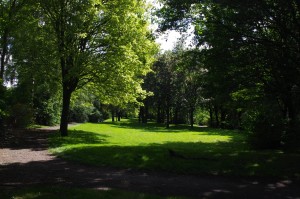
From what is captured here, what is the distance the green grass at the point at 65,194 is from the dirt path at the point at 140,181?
2.44 ft

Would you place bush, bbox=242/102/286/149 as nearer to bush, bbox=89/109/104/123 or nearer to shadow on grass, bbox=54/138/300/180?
shadow on grass, bbox=54/138/300/180

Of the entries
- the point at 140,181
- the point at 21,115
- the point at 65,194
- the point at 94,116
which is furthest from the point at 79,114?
the point at 65,194

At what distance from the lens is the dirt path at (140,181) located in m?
10.3

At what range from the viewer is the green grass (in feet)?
29.0

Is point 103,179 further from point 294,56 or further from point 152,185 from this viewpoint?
point 294,56

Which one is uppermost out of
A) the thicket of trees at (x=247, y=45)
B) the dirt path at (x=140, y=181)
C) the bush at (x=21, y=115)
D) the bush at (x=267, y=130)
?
the thicket of trees at (x=247, y=45)

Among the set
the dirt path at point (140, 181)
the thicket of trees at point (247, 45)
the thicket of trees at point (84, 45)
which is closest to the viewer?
the dirt path at point (140, 181)

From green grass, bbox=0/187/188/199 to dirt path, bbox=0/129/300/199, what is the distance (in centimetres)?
74

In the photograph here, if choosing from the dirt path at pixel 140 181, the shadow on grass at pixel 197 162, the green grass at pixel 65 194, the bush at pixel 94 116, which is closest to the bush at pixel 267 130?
the shadow on grass at pixel 197 162

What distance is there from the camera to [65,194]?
30.0ft

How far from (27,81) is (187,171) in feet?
67.7

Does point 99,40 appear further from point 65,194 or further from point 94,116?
point 94,116

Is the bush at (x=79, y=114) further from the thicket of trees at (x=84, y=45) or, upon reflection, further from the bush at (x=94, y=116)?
the thicket of trees at (x=84, y=45)

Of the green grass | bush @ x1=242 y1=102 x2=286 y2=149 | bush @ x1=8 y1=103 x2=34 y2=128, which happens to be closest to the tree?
bush @ x1=8 y1=103 x2=34 y2=128
